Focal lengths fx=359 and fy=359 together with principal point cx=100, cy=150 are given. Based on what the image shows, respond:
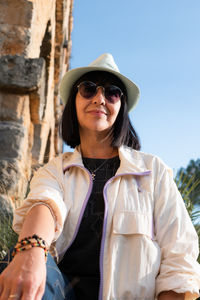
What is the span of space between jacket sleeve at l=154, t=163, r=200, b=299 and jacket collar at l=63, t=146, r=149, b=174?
12cm

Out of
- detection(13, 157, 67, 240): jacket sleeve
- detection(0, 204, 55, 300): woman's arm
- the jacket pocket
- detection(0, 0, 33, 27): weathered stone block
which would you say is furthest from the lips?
detection(0, 0, 33, 27): weathered stone block

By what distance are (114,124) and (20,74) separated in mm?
1185

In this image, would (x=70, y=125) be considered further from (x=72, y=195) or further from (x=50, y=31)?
(x=50, y=31)

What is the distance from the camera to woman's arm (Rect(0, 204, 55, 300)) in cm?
121

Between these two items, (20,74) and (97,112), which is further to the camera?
(20,74)

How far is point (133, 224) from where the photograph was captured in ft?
5.25

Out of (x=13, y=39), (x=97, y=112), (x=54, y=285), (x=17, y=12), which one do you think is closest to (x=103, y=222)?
(x=54, y=285)

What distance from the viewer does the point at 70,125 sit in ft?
7.36

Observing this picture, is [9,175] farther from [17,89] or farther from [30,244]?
[30,244]

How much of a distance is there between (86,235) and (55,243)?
0.49 ft

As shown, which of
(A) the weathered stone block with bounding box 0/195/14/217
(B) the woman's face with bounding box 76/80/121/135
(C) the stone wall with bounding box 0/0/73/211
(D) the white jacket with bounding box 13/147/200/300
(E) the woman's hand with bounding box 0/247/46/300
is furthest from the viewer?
(C) the stone wall with bounding box 0/0/73/211

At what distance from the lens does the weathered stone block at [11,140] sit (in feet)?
9.12

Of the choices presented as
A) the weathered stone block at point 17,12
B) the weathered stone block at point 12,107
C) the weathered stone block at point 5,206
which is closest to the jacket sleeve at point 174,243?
the weathered stone block at point 5,206

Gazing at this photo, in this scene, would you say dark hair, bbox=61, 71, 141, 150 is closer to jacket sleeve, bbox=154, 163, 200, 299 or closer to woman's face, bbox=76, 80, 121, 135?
woman's face, bbox=76, 80, 121, 135
